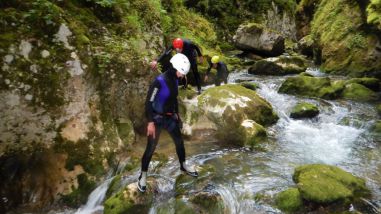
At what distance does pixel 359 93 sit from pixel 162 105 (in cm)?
917

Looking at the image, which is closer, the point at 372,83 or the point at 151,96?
the point at 151,96

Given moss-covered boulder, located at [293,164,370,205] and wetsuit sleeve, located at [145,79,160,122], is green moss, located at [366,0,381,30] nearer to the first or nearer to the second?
moss-covered boulder, located at [293,164,370,205]

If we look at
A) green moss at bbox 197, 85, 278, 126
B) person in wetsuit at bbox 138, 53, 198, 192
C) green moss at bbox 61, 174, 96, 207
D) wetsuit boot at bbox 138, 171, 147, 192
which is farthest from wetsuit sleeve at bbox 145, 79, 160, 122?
green moss at bbox 197, 85, 278, 126

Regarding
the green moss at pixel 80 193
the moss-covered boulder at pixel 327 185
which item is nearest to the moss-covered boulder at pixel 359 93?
the moss-covered boulder at pixel 327 185

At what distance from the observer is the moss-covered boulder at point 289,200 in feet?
18.5

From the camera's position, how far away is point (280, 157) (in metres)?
7.83

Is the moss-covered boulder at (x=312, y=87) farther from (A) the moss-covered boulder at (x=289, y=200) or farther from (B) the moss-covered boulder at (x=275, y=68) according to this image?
(A) the moss-covered boulder at (x=289, y=200)

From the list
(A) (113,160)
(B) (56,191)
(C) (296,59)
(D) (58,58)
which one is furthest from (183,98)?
(C) (296,59)

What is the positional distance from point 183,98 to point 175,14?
6172 millimetres

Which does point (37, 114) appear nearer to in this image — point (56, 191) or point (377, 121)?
point (56, 191)

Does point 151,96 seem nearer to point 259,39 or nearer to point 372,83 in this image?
point 372,83

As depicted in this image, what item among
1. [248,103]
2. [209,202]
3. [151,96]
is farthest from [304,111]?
[151,96]

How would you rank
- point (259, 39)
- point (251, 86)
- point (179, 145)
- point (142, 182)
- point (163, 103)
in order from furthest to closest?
point (259, 39), point (251, 86), point (179, 145), point (142, 182), point (163, 103)

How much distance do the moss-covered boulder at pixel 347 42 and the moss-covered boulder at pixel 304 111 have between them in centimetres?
511
